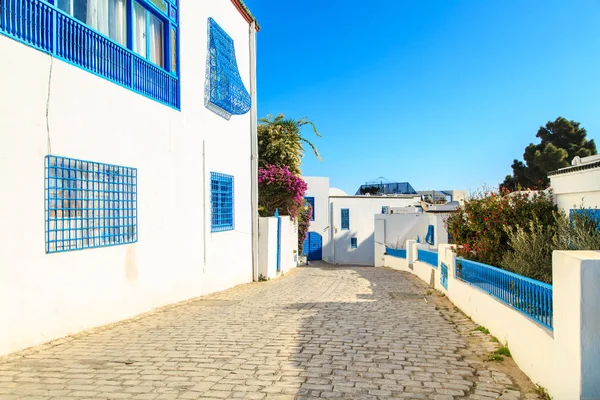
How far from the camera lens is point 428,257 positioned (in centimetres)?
1516

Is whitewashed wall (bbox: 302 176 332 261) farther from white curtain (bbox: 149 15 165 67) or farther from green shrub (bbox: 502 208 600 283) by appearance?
green shrub (bbox: 502 208 600 283)

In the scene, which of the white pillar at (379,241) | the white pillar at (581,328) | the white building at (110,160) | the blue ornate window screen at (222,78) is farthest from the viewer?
the white pillar at (379,241)

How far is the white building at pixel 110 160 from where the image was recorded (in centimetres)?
625

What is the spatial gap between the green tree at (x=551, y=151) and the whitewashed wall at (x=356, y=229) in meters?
10.9

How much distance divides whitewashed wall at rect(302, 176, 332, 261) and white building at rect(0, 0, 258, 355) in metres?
24.5

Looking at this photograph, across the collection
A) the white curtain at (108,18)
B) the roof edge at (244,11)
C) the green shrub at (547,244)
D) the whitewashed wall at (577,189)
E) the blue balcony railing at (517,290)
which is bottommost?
the blue balcony railing at (517,290)

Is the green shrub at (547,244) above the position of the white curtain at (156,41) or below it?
below

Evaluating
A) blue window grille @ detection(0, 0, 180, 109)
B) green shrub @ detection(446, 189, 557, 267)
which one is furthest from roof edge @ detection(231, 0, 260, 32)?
green shrub @ detection(446, 189, 557, 267)

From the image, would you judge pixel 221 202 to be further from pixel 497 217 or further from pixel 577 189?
pixel 577 189

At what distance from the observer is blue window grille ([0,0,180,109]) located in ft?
21.5

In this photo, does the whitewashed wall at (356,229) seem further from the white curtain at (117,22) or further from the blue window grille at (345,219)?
the white curtain at (117,22)

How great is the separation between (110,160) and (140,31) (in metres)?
3.02

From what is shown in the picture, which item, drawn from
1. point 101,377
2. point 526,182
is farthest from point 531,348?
point 526,182

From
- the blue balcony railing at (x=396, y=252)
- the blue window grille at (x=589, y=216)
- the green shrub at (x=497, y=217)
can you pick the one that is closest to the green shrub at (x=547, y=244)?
the blue window grille at (x=589, y=216)
